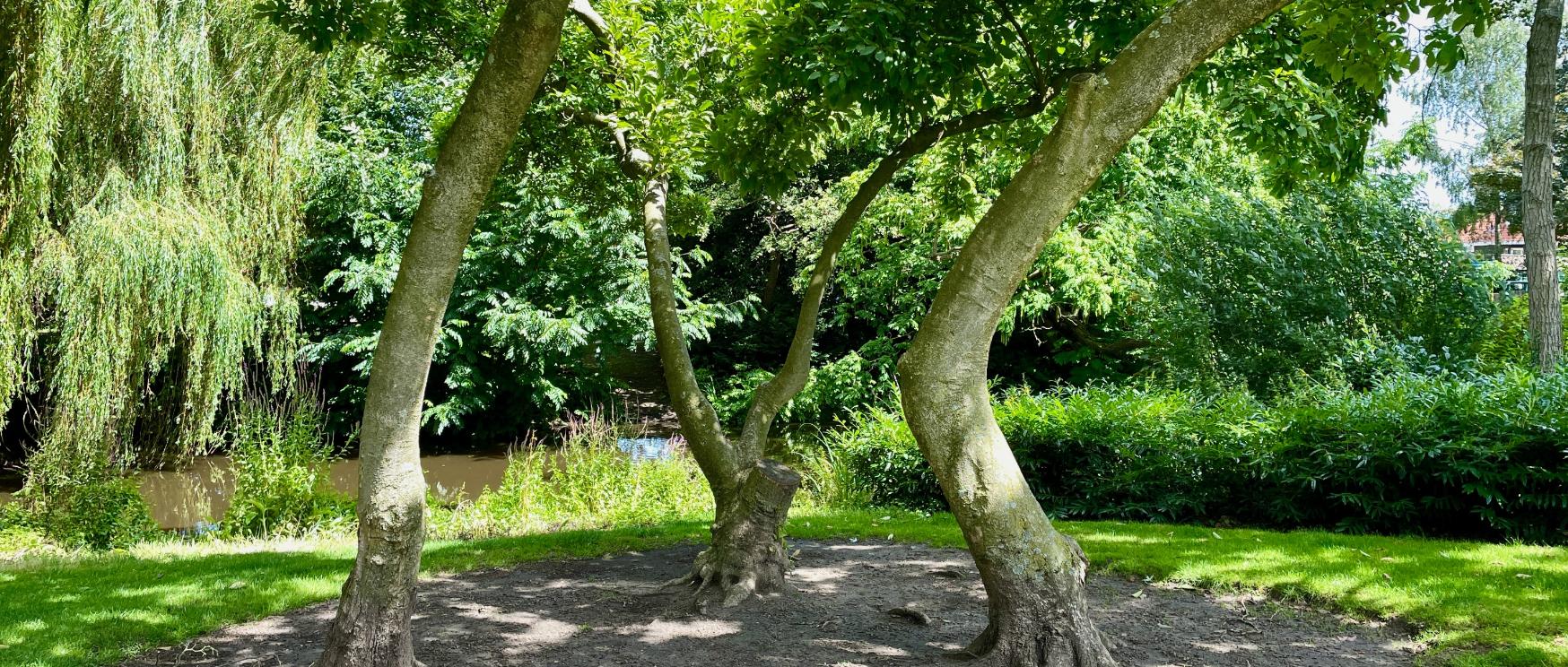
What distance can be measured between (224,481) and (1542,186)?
15.1 m

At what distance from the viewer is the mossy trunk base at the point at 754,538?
5375 mm

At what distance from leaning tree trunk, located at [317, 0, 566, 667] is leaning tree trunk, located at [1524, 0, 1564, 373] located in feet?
31.2

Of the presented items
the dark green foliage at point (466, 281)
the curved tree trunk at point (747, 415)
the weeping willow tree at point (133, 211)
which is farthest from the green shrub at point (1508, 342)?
the weeping willow tree at point (133, 211)

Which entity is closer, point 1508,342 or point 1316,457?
point 1316,457

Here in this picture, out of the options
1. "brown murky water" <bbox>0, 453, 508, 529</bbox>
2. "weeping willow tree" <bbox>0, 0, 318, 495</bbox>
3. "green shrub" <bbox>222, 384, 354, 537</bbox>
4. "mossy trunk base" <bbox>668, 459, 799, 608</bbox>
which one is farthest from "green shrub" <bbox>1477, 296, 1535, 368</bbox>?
"weeping willow tree" <bbox>0, 0, 318, 495</bbox>

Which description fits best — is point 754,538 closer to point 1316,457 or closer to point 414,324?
point 414,324

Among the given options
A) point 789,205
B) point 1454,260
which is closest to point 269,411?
point 789,205

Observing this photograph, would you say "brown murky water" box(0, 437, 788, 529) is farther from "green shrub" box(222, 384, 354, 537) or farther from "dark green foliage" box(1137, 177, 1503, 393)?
"dark green foliage" box(1137, 177, 1503, 393)

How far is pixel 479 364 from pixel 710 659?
47.9 feet

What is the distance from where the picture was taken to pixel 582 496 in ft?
32.8

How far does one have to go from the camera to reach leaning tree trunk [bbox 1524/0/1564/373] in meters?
9.04

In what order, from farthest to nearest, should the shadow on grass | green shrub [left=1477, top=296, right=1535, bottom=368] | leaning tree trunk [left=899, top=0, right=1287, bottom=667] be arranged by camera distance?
green shrub [left=1477, top=296, right=1535, bottom=368]
the shadow on grass
leaning tree trunk [left=899, top=0, right=1287, bottom=667]

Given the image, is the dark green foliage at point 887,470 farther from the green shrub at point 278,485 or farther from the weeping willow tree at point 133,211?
the weeping willow tree at point 133,211

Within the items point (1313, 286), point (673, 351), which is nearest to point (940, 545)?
point (673, 351)
